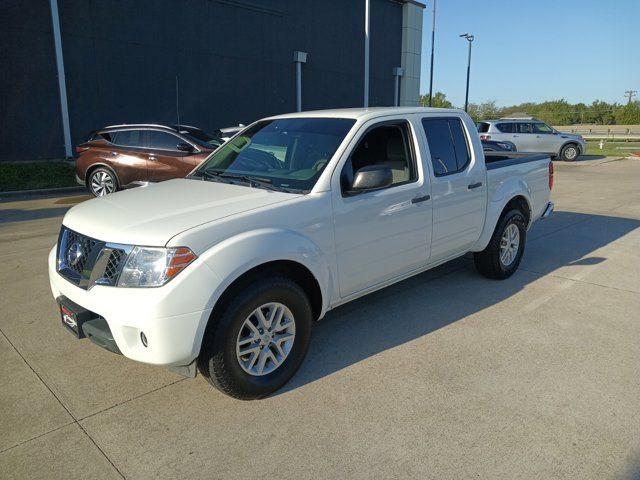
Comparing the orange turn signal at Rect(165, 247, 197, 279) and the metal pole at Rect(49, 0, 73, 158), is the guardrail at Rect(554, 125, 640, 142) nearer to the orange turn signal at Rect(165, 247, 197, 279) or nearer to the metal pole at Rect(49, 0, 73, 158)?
the metal pole at Rect(49, 0, 73, 158)

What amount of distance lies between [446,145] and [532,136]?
61.3 ft

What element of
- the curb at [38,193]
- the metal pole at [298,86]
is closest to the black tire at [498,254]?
the curb at [38,193]

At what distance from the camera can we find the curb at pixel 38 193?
11.7m

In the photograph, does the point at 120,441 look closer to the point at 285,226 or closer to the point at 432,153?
the point at 285,226

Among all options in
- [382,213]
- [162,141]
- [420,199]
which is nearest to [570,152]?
[162,141]

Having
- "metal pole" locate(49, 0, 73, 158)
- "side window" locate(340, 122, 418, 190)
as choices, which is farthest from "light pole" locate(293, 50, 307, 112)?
"side window" locate(340, 122, 418, 190)

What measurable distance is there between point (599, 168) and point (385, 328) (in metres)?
18.3

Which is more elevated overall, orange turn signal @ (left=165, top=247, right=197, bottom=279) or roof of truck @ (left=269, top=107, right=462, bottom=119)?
roof of truck @ (left=269, top=107, right=462, bottom=119)

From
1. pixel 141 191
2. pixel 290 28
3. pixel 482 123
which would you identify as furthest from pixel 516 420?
pixel 290 28

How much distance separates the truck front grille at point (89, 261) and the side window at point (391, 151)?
190 centimetres

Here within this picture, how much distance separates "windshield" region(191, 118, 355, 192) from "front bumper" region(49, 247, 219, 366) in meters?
1.10

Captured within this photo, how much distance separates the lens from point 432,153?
4.43m

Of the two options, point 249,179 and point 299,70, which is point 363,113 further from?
point 299,70

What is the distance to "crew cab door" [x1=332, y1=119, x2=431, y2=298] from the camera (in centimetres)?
361
